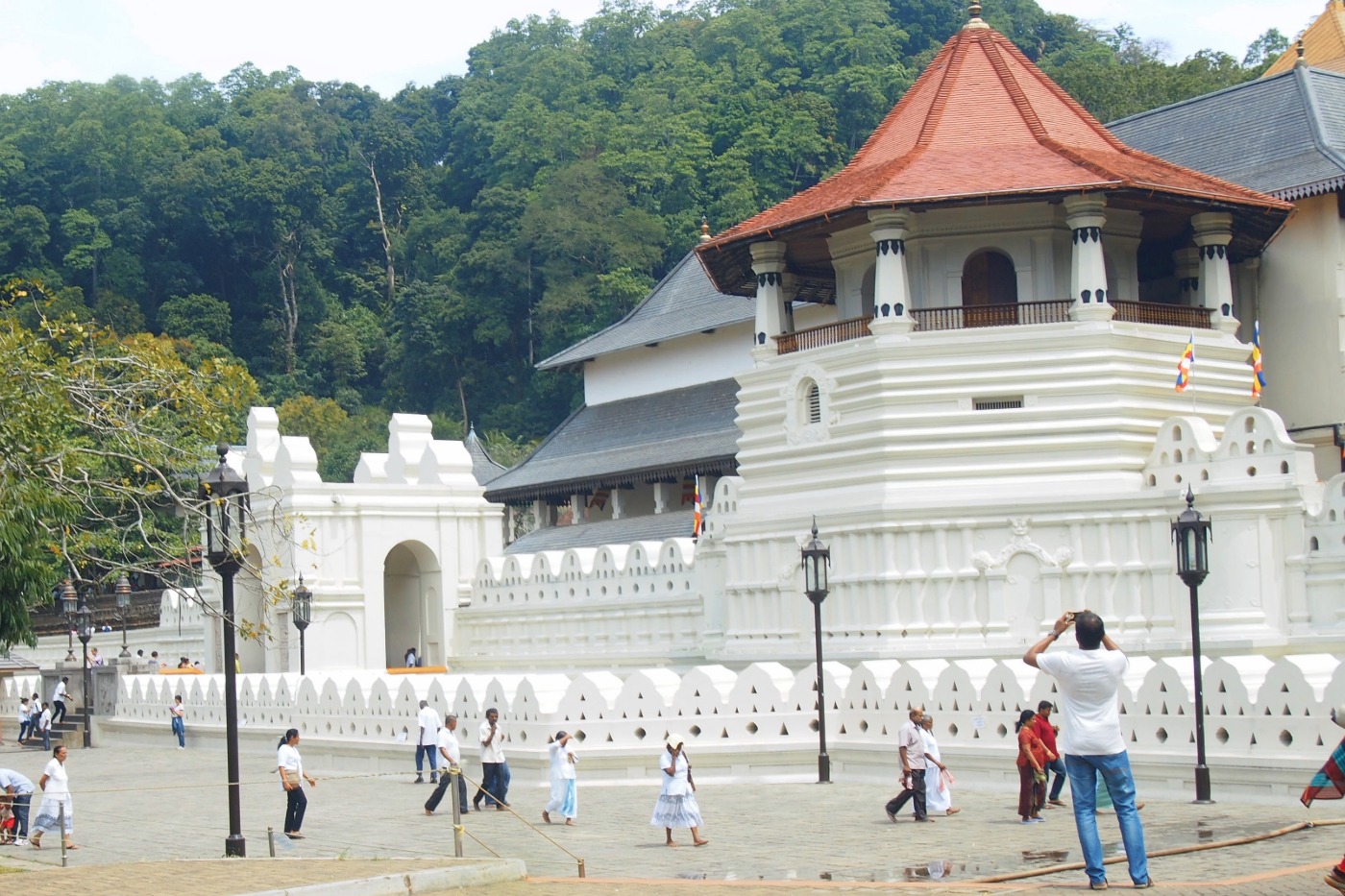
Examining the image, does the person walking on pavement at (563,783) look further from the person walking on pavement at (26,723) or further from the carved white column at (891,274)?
the person walking on pavement at (26,723)

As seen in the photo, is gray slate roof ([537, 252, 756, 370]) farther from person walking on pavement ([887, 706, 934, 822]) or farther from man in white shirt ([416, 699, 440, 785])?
person walking on pavement ([887, 706, 934, 822])

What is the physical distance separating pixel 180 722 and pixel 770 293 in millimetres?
12684

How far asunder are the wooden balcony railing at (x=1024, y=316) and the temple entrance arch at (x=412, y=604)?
42.6 feet

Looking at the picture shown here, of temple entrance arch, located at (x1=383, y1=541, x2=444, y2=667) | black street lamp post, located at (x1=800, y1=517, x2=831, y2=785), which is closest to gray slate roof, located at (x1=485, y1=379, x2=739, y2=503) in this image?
temple entrance arch, located at (x1=383, y1=541, x2=444, y2=667)

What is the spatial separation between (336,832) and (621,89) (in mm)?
78640

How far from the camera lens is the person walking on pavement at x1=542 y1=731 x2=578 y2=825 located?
18.6 metres

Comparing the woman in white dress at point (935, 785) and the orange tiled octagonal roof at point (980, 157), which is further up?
the orange tiled octagonal roof at point (980, 157)

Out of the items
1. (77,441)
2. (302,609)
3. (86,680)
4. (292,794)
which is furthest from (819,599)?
(86,680)

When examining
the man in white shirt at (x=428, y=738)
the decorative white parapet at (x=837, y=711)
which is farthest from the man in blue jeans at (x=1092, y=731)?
the man in white shirt at (x=428, y=738)

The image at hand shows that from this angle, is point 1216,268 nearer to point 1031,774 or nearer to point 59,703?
point 1031,774

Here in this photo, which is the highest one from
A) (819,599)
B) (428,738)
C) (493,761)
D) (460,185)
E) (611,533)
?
(460,185)

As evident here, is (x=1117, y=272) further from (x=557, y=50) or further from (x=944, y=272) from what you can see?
(x=557, y=50)

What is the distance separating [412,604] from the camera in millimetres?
39531

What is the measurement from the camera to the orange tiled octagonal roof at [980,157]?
27062 mm
